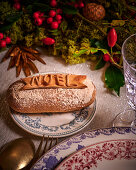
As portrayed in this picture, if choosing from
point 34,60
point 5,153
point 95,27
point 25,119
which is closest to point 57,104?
point 25,119

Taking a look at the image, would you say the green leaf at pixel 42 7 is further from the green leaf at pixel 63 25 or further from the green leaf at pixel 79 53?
the green leaf at pixel 79 53

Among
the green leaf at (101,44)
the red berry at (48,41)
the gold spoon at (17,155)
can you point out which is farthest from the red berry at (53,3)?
the gold spoon at (17,155)

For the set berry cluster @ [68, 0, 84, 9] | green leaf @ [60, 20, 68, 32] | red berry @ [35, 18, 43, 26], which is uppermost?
berry cluster @ [68, 0, 84, 9]

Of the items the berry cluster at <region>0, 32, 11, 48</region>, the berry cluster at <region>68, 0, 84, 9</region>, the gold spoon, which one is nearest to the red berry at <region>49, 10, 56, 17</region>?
the berry cluster at <region>68, 0, 84, 9</region>

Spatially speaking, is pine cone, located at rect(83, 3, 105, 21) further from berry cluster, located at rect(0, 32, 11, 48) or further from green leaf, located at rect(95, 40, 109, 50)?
berry cluster, located at rect(0, 32, 11, 48)

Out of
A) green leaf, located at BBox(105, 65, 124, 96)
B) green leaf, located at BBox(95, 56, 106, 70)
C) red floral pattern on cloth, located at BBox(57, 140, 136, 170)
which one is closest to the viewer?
red floral pattern on cloth, located at BBox(57, 140, 136, 170)

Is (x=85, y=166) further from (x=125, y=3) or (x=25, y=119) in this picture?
(x=125, y=3)
